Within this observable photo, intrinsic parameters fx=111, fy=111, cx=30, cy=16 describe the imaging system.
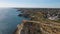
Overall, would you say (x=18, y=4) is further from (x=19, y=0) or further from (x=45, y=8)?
(x=45, y=8)

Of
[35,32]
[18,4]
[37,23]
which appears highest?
[18,4]

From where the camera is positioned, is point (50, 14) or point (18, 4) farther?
point (50, 14)

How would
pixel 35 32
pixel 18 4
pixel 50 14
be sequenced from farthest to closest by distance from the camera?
pixel 50 14 < pixel 18 4 < pixel 35 32

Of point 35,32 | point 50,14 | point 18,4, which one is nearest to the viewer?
point 35,32

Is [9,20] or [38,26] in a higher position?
[9,20]

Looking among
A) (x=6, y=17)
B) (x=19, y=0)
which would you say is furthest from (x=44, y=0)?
(x=6, y=17)

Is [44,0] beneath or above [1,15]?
above
